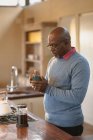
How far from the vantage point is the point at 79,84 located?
2.37m

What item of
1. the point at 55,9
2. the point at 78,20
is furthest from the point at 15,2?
the point at 78,20

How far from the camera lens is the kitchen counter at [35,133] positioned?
2.06 meters

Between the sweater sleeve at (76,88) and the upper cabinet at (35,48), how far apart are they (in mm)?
4066

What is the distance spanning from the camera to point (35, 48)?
7586mm

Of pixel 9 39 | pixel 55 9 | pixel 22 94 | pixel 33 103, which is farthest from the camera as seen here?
pixel 9 39

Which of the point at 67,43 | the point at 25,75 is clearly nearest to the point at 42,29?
the point at 25,75

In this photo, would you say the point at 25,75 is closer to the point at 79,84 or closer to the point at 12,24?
the point at 12,24

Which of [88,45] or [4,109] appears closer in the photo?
[4,109]

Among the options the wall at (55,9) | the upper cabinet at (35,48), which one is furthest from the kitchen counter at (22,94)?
the upper cabinet at (35,48)

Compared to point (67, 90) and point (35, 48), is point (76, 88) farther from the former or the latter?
point (35, 48)

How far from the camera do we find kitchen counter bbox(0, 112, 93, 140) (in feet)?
6.77

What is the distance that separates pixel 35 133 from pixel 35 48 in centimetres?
552

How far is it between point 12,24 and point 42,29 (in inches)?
68.6

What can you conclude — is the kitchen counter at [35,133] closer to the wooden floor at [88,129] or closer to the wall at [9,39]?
the wooden floor at [88,129]
